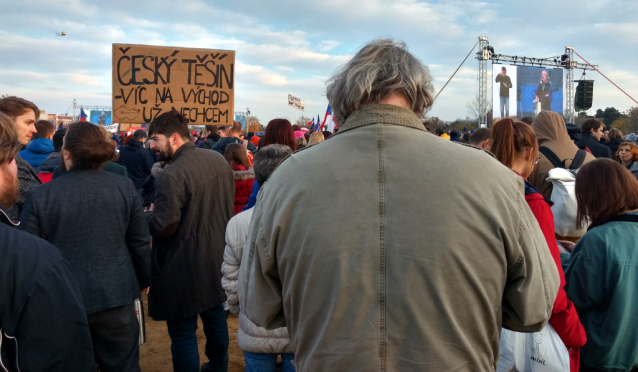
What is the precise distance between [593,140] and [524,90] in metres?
20.4

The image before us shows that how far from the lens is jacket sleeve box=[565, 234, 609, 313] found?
2189 millimetres

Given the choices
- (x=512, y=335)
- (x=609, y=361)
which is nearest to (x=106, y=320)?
(x=512, y=335)

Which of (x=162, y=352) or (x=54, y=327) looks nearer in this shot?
(x=54, y=327)

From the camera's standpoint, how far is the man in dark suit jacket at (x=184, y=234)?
3.06m

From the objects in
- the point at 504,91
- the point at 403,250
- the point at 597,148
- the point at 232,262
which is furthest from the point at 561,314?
the point at 504,91

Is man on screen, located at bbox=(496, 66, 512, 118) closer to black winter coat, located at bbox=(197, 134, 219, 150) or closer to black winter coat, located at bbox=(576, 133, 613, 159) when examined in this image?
black winter coat, located at bbox=(576, 133, 613, 159)

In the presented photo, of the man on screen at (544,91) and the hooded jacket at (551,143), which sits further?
the man on screen at (544,91)

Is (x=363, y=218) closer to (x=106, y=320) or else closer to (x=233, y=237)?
(x=233, y=237)

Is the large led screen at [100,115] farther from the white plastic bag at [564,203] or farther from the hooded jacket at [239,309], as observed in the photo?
the white plastic bag at [564,203]

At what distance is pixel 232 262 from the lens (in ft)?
8.99

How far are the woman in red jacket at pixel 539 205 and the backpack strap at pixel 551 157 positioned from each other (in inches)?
48.1

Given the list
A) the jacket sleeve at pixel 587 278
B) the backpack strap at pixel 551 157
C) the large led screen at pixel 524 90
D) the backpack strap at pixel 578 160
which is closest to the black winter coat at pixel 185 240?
the jacket sleeve at pixel 587 278

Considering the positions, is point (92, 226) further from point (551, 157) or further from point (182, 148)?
point (551, 157)

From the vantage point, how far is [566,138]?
12.9 feet
